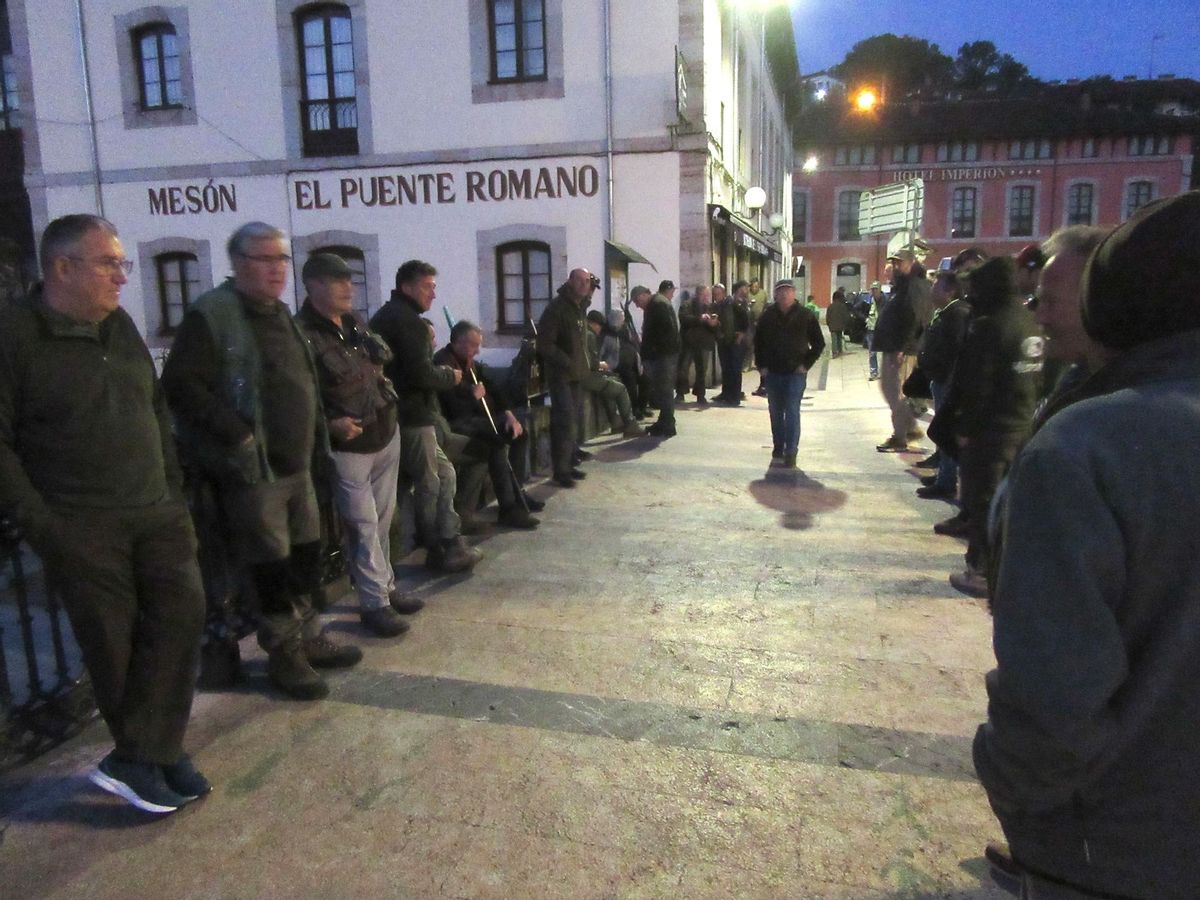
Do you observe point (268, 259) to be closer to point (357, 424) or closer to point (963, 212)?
point (357, 424)

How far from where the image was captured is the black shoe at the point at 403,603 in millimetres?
4508

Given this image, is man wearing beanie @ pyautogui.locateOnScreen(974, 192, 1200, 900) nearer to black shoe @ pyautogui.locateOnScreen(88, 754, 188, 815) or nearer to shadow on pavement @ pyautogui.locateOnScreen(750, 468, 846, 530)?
black shoe @ pyautogui.locateOnScreen(88, 754, 188, 815)

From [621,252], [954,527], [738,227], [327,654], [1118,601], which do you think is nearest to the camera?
[1118,601]

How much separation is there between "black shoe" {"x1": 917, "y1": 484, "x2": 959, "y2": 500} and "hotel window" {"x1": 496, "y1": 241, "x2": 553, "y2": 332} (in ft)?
28.2

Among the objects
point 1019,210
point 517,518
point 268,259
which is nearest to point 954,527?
point 517,518

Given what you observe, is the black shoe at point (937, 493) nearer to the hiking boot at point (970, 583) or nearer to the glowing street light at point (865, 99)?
the hiking boot at point (970, 583)

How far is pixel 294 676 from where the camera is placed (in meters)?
3.59

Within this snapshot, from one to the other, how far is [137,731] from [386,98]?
521 inches

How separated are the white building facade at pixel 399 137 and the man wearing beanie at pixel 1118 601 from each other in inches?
443

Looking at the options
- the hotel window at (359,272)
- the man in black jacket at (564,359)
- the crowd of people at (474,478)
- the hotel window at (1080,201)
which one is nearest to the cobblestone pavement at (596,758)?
the crowd of people at (474,478)

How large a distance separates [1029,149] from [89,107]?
39.5m

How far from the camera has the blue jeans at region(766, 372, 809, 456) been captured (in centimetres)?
781

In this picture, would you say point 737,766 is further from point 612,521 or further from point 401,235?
point 401,235

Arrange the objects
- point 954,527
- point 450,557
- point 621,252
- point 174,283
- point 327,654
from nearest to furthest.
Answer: point 327,654 → point 450,557 → point 954,527 → point 621,252 → point 174,283
